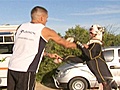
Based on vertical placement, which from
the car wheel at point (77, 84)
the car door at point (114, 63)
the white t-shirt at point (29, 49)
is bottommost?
→ the car wheel at point (77, 84)

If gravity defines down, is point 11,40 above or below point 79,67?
above

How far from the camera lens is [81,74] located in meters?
11.4

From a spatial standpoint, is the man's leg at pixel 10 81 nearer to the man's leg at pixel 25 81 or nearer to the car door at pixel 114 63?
the man's leg at pixel 25 81

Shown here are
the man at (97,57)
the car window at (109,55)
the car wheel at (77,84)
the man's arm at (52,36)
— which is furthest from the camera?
the car wheel at (77,84)

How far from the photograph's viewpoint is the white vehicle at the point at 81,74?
11.1m

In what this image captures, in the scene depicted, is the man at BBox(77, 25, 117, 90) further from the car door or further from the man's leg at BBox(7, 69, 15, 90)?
the car door

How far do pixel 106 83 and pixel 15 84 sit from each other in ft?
6.58

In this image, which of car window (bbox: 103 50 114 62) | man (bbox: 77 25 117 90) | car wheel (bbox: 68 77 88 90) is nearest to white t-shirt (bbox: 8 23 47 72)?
man (bbox: 77 25 117 90)

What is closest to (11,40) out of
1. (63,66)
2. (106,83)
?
(63,66)

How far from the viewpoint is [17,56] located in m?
5.00

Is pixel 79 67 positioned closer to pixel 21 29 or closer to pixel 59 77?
pixel 59 77

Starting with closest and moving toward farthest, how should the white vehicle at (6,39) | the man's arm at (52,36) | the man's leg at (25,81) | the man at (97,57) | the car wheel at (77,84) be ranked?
the man's arm at (52,36) → the man's leg at (25,81) → the man at (97,57) → the white vehicle at (6,39) → the car wheel at (77,84)

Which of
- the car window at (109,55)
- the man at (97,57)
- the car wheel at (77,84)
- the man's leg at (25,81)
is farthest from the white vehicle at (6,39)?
the man's leg at (25,81)

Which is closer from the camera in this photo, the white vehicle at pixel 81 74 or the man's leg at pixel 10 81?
the man's leg at pixel 10 81
